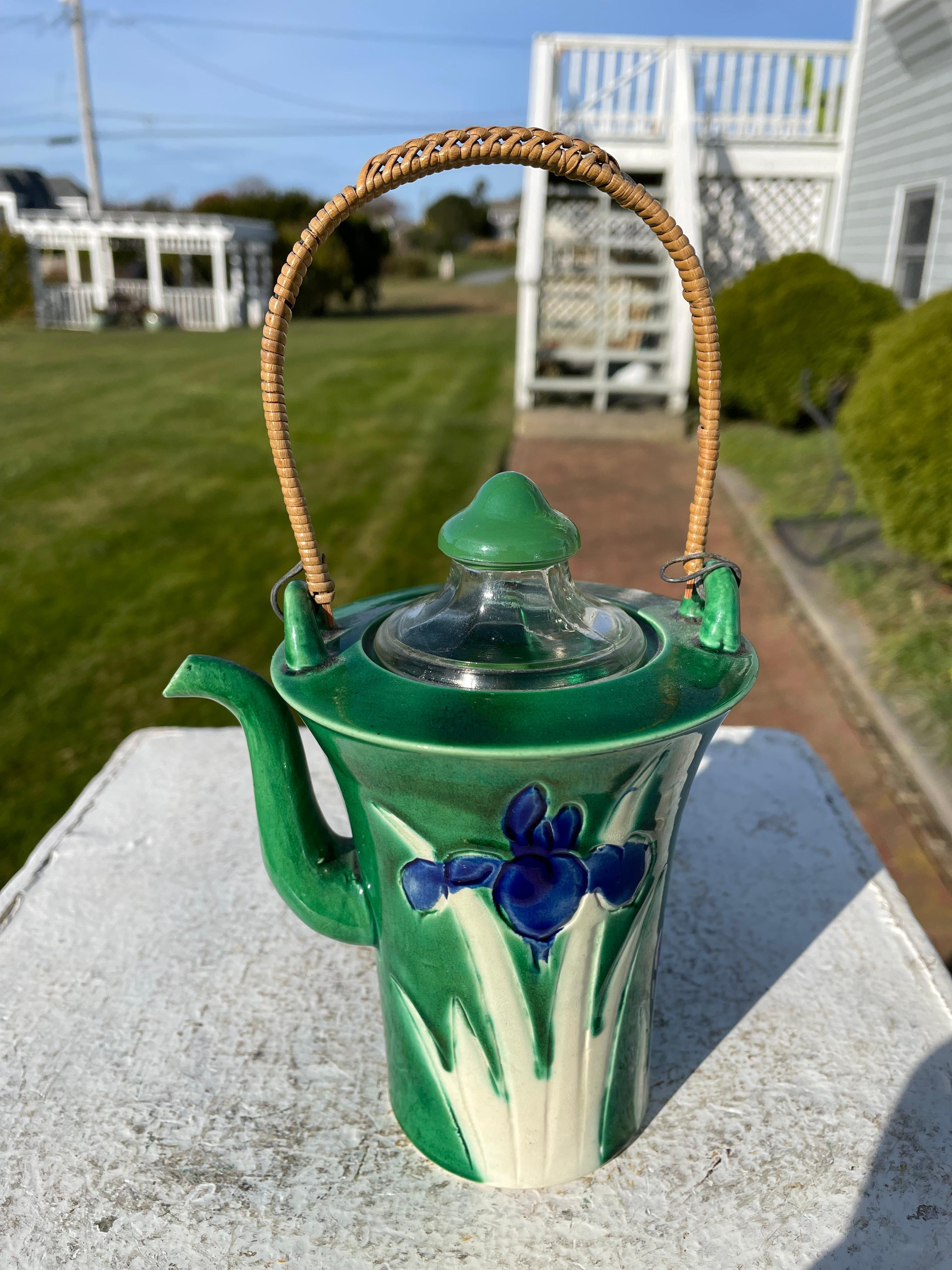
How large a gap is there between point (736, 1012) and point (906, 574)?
368 centimetres

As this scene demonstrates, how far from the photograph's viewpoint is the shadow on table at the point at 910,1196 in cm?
113

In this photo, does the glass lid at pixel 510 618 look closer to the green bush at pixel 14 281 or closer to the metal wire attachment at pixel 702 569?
the metal wire attachment at pixel 702 569

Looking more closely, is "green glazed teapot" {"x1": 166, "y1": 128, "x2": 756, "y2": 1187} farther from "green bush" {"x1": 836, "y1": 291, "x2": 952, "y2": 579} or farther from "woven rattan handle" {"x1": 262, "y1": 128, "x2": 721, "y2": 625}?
"green bush" {"x1": 836, "y1": 291, "x2": 952, "y2": 579}

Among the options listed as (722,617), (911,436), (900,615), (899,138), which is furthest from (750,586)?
(899,138)

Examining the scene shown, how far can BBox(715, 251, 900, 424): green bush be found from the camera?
7309mm

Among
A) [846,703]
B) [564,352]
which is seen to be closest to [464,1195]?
[846,703]

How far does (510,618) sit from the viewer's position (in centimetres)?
114

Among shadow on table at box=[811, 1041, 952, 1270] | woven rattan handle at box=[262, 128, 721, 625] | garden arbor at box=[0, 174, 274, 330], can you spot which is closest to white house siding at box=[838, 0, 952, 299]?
woven rattan handle at box=[262, 128, 721, 625]

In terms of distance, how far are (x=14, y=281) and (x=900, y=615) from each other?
20952 millimetres

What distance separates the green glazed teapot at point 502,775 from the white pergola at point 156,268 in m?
20.0

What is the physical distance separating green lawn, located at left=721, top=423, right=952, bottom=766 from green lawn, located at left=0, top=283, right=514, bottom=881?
2.11 m

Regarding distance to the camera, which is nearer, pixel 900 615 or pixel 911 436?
pixel 911 436

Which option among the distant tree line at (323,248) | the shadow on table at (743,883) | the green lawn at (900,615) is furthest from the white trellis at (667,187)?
the distant tree line at (323,248)

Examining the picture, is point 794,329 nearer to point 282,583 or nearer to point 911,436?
point 911,436
